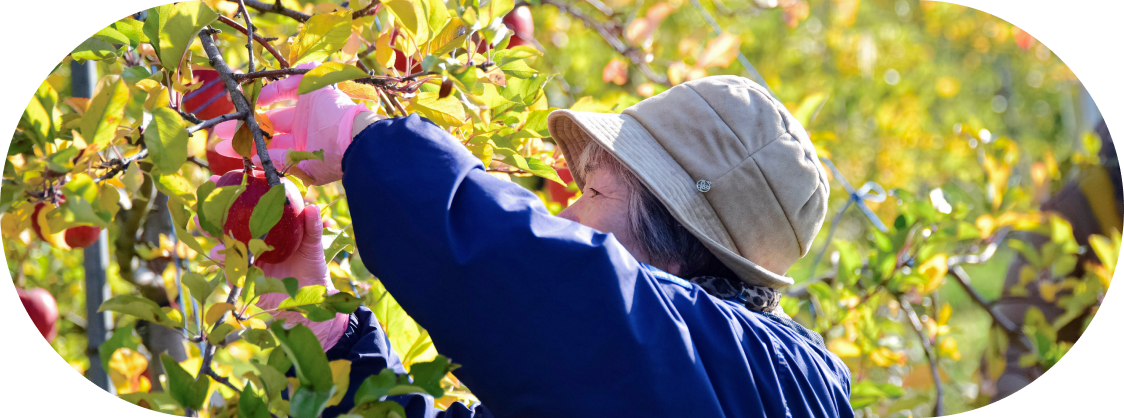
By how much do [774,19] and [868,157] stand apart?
49.0 inches

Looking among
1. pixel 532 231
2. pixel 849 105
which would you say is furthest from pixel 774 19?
pixel 532 231

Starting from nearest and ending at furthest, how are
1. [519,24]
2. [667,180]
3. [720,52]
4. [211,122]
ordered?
[211,122] < [667,180] < [519,24] < [720,52]

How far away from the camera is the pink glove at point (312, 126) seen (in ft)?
2.84

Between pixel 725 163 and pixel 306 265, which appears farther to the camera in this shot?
pixel 725 163

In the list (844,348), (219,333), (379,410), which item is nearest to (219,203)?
(219,333)

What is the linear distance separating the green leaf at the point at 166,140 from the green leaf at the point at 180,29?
0.08 m

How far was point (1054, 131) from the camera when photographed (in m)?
10.5

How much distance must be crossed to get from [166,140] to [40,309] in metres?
0.86

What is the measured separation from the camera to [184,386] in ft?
2.14

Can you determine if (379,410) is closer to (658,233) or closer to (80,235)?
(658,233)

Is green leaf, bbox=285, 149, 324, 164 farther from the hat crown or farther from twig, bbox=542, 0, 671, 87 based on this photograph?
twig, bbox=542, 0, 671, 87

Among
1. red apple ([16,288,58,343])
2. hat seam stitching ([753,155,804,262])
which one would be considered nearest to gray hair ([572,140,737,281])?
hat seam stitching ([753,155,804,262])

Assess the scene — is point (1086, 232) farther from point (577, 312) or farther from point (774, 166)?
point (577, 312)

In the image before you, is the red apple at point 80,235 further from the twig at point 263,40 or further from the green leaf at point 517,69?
the green leaf at point 517,69
